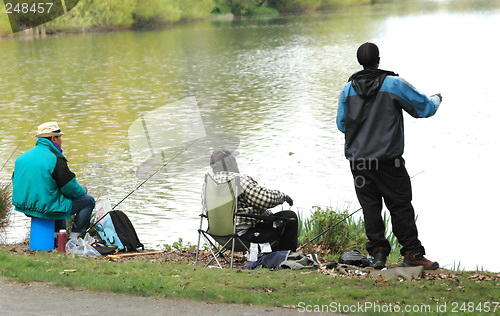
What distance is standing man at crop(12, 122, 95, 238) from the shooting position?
21.1 feet

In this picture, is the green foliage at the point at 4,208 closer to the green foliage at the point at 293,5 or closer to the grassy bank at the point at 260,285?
the grassy bank at the point at 260,285

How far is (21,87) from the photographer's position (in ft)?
83.3

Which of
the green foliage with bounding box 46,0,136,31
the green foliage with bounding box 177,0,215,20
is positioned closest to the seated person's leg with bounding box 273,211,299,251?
the green foliage with bounding box 46,0,136,31

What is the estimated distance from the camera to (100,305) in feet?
14.9

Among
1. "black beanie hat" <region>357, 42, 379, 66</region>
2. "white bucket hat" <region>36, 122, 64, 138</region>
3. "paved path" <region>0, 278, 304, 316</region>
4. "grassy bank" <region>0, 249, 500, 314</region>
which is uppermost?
"black beanie hat" <region>357, 42, 379, 66</region>

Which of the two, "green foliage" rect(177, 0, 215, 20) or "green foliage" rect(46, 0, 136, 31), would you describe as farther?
"green foliage" rect(177, 0, 215, 20)

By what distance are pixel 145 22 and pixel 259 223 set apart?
199ft

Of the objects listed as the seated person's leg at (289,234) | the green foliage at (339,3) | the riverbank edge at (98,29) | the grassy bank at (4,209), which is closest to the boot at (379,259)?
the seated person's leg at (289,234)

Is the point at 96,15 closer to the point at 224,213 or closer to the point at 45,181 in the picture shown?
the point at 45,181

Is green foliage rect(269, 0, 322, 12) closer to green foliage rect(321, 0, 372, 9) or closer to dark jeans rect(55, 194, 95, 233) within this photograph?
A: green foliage rect(321, 0, 372, 9)

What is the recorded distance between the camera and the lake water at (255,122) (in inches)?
391

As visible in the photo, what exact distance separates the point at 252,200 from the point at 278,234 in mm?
353

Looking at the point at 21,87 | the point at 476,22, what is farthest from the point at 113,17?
the point at 21,87

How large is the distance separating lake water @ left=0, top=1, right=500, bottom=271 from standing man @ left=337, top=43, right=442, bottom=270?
269cm
